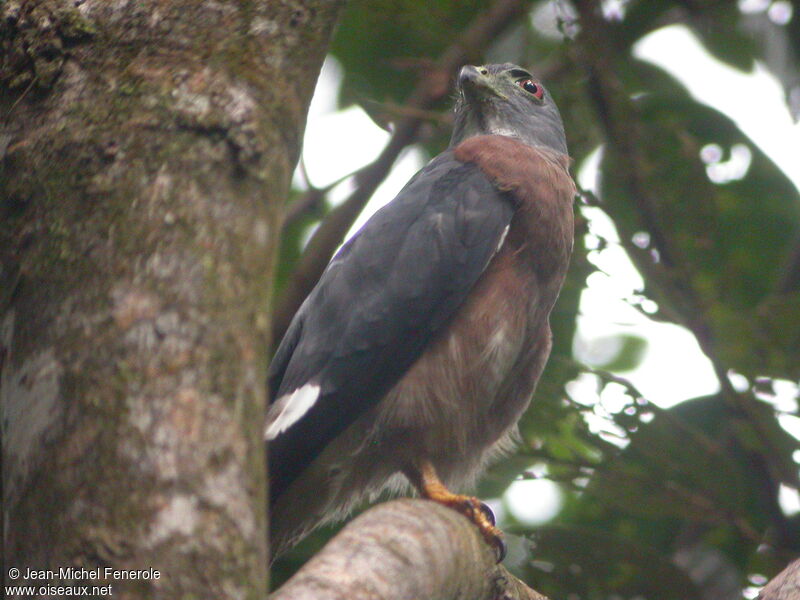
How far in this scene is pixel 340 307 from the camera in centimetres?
313

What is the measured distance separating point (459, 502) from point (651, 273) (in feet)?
5.26

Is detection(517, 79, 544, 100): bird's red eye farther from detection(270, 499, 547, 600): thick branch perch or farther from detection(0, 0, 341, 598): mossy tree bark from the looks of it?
detection(0, 0, 341, 598): mossy tree bark

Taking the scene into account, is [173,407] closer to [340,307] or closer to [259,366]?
[259,366]

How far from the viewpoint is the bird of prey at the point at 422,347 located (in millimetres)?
2949

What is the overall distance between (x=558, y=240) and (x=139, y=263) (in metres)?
2.05

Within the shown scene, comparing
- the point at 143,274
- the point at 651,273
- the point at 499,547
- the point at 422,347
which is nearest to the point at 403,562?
the point at 143,274

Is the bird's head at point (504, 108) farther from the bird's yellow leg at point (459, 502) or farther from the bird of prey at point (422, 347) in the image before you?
the bird's yellow leg at point (459, 502)

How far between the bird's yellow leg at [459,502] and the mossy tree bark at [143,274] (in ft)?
4.72

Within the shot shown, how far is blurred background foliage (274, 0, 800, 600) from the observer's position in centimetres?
388

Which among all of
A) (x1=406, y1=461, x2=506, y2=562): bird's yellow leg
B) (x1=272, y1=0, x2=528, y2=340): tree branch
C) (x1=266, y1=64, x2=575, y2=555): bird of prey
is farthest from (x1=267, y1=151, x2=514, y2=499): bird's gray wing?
(x1=272, y1=0, x2=528, y2=340): tree branch

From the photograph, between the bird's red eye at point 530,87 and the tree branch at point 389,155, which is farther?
the bird's red eye at point 530,87

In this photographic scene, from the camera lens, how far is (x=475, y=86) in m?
4.27

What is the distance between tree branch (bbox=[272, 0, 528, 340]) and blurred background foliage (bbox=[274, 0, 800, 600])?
0.05 feet

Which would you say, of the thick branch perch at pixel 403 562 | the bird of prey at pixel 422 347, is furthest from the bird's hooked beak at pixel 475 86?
the thick branch perch at pixel 403 562
